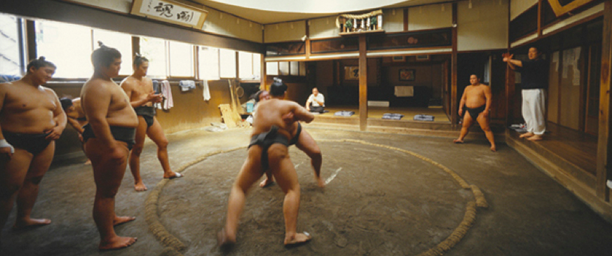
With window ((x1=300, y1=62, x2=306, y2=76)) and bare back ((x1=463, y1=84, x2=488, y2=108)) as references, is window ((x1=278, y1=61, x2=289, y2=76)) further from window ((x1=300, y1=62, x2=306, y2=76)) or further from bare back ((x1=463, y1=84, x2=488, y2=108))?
bare back ((x1=463, y1=84, x2=488, y2=108))

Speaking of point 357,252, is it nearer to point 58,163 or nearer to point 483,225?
point 483,225

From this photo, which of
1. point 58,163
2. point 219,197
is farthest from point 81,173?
point 219,197

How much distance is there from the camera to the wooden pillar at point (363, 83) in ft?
22.8

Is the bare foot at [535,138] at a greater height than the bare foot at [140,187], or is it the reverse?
the bare foot at [535,138]

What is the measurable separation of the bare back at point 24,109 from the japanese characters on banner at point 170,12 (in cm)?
309

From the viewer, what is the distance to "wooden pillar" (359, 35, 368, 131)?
696cm

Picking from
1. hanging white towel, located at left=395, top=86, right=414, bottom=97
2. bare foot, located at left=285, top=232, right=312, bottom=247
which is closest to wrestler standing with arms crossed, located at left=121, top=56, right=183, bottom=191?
bare foot, located at left=285, top=232, right=312, bottom=247

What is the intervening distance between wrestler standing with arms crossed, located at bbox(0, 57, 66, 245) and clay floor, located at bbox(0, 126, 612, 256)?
0.99 ft

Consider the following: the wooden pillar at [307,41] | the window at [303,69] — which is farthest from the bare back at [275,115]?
the window at [303,69]

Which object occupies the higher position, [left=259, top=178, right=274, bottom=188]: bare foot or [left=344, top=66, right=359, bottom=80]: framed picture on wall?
[left=344, top=66, right=359, bottom=80]: framed picture on wall

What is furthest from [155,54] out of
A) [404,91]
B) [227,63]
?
[404,91]

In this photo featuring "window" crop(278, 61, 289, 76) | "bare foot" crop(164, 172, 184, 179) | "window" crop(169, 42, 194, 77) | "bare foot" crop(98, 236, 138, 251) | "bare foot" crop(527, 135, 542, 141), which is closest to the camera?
"bare foot" crop(98, 236, 138, 251)

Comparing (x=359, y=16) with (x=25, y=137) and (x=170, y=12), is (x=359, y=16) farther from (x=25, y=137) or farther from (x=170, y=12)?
(x=25, y=137)

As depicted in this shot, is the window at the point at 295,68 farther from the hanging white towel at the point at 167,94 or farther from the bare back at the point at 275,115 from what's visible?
the bare back at the point at 275,115
